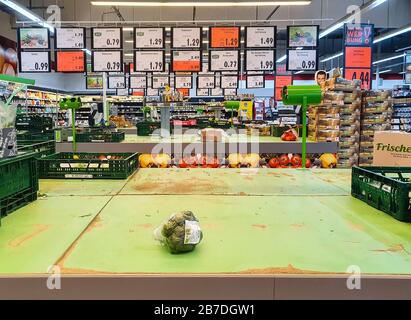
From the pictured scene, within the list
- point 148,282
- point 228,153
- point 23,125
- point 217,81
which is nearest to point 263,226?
point 148,282

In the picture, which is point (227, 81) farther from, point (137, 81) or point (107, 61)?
point (107, 61)

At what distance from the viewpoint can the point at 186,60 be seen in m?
8.15

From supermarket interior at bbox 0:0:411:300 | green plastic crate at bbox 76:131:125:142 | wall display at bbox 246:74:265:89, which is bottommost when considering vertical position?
supermarket interior at bbox 0:0:411:300

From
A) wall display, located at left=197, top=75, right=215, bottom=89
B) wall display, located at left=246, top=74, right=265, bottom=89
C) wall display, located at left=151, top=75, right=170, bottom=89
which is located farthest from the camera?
wall display, located at left=151, top=75, right=170, bottom=89

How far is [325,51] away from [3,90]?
69.4 ft

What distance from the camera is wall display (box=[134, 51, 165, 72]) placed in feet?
26.2

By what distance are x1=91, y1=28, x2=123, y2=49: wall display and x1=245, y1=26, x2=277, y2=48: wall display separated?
262 centimetres

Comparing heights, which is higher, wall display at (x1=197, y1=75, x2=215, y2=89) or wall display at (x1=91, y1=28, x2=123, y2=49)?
wall display at (x1=91, y1=28, x2=123, y2=49)

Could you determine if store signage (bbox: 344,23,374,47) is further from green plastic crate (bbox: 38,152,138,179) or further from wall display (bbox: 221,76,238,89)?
green plastic crate (bbox: 38,152,138,179)

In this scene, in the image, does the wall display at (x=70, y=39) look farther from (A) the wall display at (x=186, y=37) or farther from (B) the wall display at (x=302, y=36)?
(B) the wall display at (x=302, y=36)

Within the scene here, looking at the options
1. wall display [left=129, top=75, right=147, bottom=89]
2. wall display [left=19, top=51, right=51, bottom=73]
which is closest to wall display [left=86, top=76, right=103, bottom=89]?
wall display [left=129, top=75, right=147, bottom=89]

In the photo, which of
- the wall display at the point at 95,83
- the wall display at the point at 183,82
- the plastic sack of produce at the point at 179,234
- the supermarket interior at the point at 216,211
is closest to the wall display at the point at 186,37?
the supermarket interior at the point at 216,211

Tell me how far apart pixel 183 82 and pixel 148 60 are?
3983 mm

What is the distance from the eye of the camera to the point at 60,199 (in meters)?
1.99
